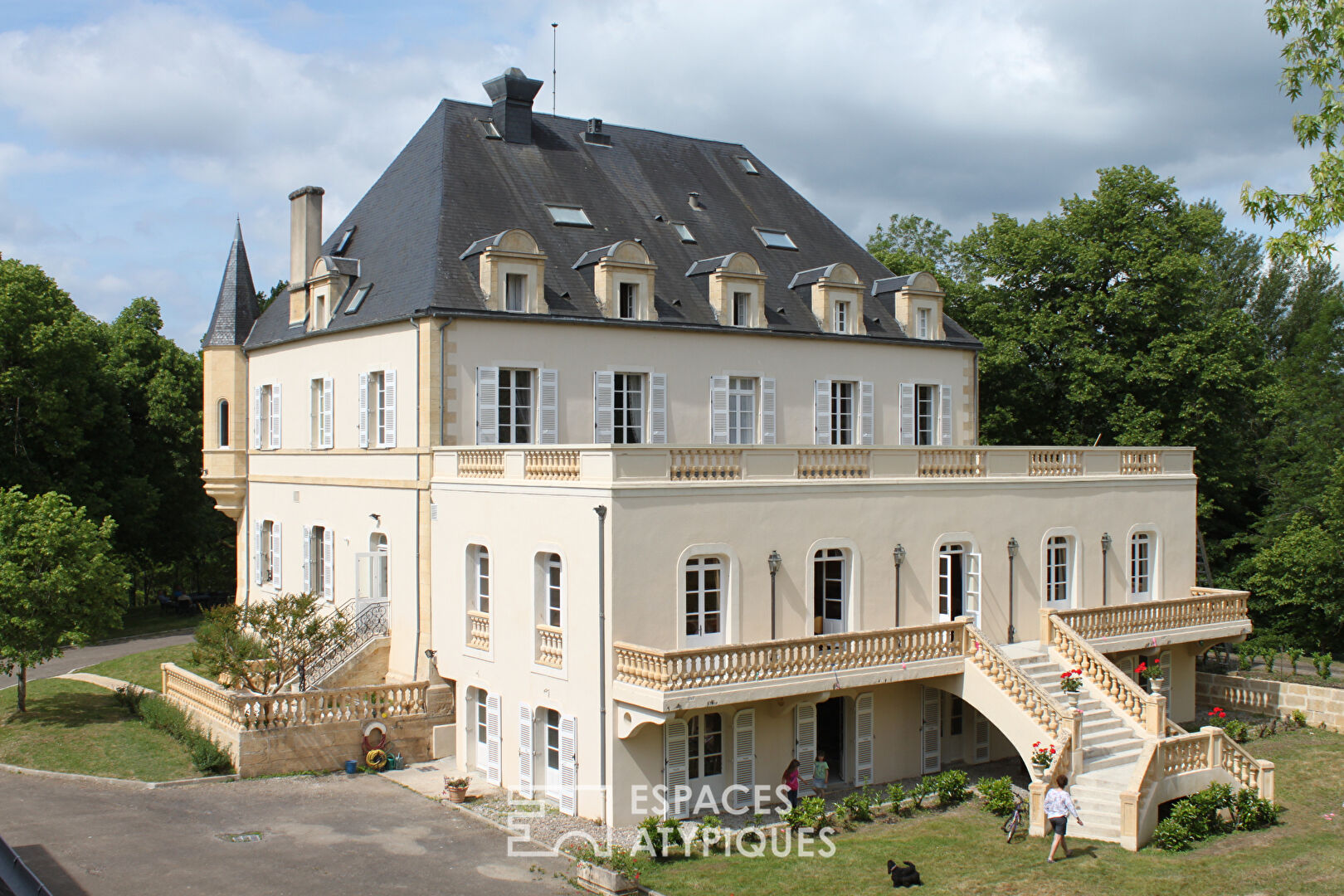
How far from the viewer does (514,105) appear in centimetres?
3328

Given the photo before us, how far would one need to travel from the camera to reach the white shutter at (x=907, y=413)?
3441 cm

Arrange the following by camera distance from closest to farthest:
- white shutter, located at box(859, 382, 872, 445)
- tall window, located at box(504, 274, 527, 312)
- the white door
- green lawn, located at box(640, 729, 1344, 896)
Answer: green lawn, located at box(640, 729, 1344, 896)
the white door
tall window, located at box(504, 274, 527, 312)
white shutter, located at box(859, 382, 872, 445)

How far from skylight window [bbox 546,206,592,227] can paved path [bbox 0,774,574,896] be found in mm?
14934

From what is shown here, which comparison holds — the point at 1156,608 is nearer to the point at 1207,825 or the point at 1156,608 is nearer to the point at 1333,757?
the point at 1333,757

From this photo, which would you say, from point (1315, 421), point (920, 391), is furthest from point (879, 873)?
point (1315, 421)

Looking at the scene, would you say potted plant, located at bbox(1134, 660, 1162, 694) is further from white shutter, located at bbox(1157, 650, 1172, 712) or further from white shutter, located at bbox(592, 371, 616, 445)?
white shutter, located at bbox(592, 371, 616, 445)

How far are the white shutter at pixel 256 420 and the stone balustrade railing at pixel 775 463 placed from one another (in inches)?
450

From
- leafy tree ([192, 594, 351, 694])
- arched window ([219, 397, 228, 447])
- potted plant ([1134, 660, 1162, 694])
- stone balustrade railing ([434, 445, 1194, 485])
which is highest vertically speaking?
arched window ([219, 397, 228, 447])

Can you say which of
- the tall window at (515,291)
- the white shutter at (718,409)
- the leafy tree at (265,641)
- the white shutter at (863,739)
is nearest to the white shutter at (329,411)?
the leafy tree at (265,641)

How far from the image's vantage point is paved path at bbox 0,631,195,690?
124 ft

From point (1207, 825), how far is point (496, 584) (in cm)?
1402

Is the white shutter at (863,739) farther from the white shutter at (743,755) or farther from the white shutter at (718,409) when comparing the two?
the white shutter at (718,409)

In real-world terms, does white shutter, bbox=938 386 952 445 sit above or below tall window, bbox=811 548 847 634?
above

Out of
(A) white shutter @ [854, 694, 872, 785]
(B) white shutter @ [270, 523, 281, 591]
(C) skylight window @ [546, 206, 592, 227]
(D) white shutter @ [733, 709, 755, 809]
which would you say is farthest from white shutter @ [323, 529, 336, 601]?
(A) white shutter @ [854, 694, 872, 785]
